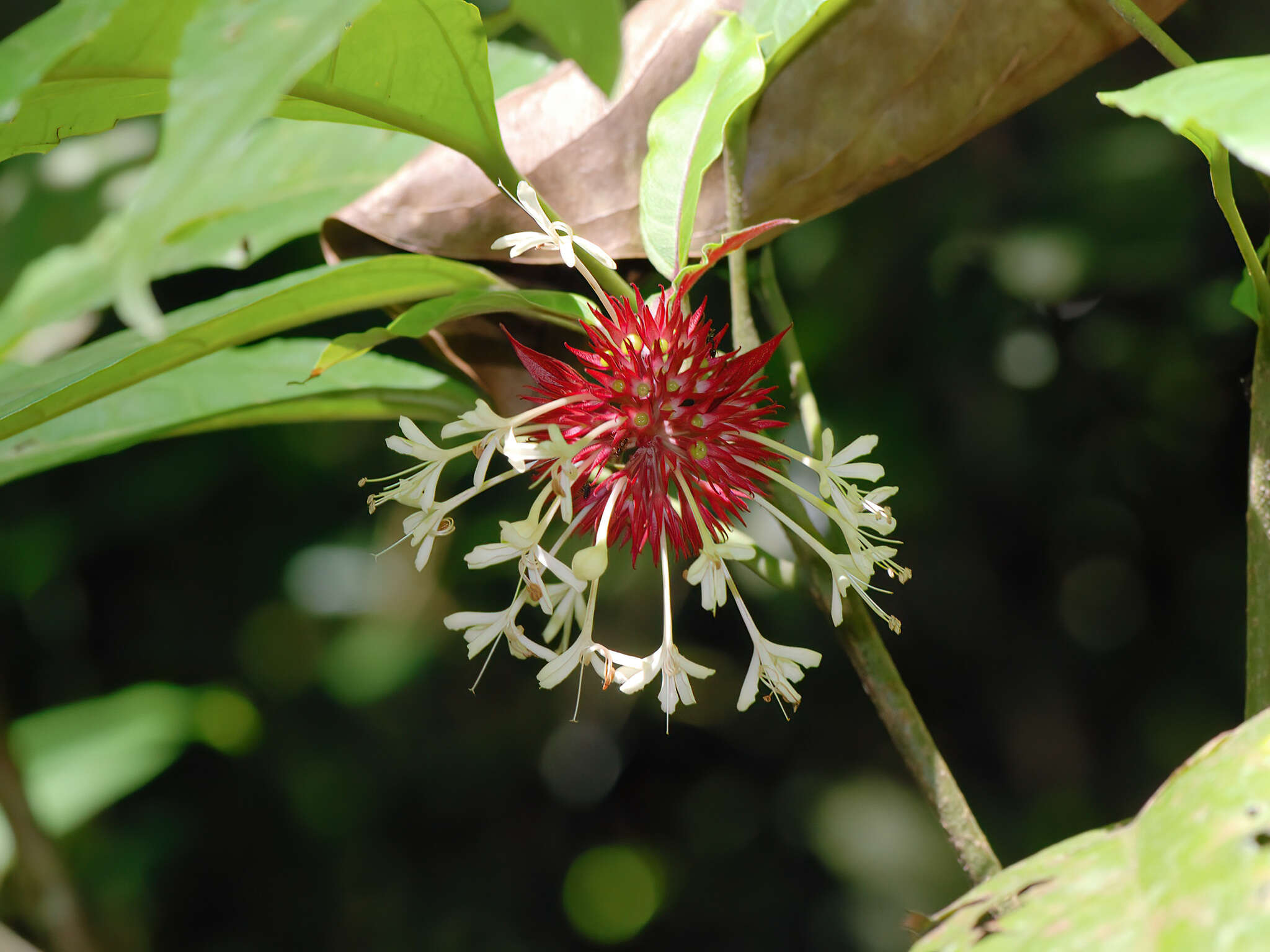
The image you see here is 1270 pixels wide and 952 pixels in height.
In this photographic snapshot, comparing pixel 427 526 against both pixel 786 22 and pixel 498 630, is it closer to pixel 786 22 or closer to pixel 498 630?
pixel 498 630

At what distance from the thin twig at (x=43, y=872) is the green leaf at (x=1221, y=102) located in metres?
1.21

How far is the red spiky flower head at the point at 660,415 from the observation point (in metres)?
0.58

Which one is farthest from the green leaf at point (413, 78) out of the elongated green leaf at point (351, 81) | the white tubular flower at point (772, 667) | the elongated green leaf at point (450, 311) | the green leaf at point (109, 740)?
the green leaf at point (109, 740)

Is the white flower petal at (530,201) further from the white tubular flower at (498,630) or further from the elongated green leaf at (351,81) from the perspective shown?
the white tubular flower at (498,630)

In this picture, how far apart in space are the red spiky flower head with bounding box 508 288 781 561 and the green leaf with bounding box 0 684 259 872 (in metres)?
0.80

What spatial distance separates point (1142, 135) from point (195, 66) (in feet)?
3.25

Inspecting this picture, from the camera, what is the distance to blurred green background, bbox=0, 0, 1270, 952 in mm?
986

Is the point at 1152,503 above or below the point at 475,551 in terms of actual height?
below

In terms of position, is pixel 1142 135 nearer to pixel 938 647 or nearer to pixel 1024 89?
pixel 1024 89

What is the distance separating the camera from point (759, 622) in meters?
1.08

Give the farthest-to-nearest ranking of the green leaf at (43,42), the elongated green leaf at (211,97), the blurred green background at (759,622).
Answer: the blurred green background at (759,622), the green leaf at (43,42), the elongated green leaf at (211,97)

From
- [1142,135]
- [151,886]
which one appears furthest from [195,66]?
[151,886]

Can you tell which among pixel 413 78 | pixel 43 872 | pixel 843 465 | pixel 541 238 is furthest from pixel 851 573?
pixel 43 872

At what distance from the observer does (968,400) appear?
103 centimetres
